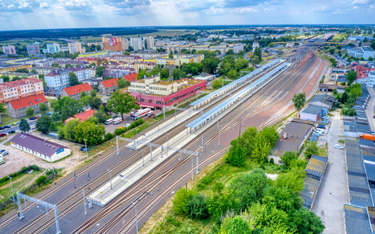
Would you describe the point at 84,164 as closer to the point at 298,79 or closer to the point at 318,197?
the point at 318,197

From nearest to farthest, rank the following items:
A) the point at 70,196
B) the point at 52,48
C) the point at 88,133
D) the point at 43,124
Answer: the point at 70,196 < the point at 88,133 < the point at 43,124 < the point at 52,48

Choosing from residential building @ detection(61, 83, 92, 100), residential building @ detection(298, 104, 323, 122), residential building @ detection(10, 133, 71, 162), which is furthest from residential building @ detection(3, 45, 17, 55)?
residential building @ detection(298, 104, 323, 122)

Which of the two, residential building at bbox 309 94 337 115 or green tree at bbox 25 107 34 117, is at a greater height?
residential building at bbox 309 94 337 115

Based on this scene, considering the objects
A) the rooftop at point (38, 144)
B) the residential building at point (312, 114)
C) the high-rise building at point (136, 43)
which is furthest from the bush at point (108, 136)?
the high-rise building at point (136, 43)

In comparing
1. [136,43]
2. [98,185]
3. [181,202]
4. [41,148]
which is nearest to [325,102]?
[181,202]

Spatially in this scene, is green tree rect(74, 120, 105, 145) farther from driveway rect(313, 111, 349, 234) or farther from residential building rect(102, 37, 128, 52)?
residential building rect(102, 37, 128, 52)

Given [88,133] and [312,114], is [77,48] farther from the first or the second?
[312,114]
